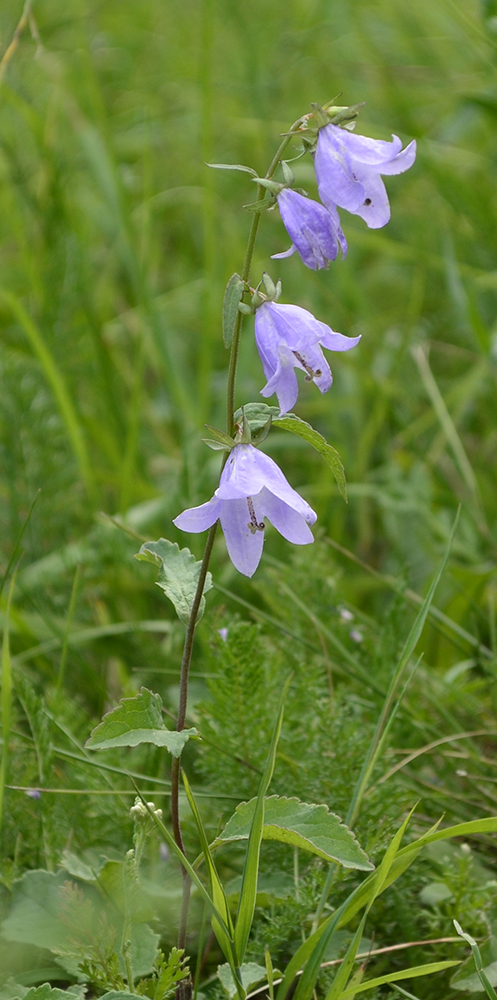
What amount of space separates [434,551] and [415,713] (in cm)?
75

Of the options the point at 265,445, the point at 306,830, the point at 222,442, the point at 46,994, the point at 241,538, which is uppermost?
the point at 222,442

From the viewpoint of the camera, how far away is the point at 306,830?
1292 millimetres

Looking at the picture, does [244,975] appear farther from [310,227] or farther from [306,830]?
[310,227]

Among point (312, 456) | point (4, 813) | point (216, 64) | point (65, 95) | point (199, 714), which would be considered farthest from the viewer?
point (216, 64)

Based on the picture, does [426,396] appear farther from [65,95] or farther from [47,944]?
[47,944]

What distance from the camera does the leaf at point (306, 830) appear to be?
4.10ft

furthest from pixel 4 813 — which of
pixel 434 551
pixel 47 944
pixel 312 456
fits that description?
pixel 312 456

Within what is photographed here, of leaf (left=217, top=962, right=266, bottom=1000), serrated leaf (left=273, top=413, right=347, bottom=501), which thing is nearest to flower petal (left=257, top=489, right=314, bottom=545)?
serrated leaf (left=273, top=413, right=347, bottom=501)

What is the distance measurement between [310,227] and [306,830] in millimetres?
Answer: 888

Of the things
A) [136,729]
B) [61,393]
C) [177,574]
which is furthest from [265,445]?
[136,729]

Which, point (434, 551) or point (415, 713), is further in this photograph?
point (434, 551)

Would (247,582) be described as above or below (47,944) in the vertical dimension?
below

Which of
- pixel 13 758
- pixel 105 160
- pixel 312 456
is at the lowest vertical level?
pixel 312 456

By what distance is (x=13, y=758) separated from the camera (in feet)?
5.74
